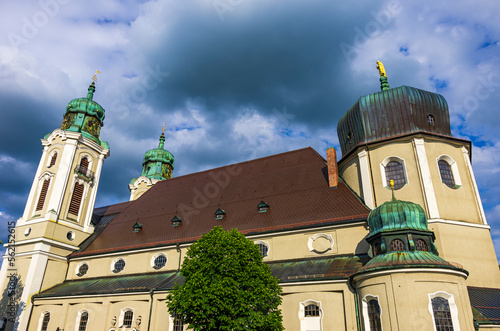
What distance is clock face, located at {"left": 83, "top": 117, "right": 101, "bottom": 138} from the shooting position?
114ft

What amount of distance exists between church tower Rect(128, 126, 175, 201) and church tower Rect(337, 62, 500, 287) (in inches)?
1294

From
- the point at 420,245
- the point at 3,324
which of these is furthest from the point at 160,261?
the point at 420,245

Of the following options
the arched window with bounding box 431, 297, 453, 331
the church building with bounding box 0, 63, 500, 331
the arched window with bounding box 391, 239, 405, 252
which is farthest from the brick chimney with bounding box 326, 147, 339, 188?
the arched window with bounding box 431, 297, 453, 331

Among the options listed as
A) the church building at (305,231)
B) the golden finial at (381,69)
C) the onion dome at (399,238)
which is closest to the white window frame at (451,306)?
the church building at (305,231)

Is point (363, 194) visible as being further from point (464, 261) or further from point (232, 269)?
point (232, 269)

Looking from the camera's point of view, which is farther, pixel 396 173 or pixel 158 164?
pixel 158 164

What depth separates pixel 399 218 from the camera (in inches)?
669

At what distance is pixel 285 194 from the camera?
82.4ft

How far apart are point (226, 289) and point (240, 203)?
37.5ft

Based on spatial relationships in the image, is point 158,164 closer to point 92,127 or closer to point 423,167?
point 92,127

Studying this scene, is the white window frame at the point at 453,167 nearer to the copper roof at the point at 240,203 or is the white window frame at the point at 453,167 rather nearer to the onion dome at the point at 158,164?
the copper roof at the point at 240,203

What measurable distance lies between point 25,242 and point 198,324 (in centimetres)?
2066

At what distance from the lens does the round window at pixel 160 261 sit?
83.3 feet

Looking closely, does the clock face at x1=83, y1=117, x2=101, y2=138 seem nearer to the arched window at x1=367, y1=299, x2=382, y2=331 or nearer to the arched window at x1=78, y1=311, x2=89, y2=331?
the arched window at x1=78, y1=311, x2=89, y2=331
